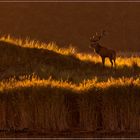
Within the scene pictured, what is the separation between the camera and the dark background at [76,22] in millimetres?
68875

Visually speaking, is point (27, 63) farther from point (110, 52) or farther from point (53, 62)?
point (110, 52)

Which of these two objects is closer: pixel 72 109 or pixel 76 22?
pixel 72 109

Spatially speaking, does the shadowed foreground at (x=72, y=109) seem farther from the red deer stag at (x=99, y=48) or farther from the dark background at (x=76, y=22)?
the dark background at (x=76, y=22)

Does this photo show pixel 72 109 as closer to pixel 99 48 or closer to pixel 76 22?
pixel 99 48

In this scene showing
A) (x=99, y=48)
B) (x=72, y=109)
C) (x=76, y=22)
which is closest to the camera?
(x=72, y=109)

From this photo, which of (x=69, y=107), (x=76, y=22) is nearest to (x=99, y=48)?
(x=69, y=107)

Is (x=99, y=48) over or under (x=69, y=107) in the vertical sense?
over

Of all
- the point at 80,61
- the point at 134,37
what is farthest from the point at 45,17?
the point at 80,61

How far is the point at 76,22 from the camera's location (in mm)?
76125

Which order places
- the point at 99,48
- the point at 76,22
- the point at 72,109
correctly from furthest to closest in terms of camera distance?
1. the point at 76,22
2. the point at 99,48
3. the point at 72,109

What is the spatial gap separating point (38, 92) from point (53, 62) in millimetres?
9143

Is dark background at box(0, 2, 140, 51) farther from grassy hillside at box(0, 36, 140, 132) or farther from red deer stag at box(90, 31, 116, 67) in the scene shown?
grassy hillside at box(0, 36, 140, 132)

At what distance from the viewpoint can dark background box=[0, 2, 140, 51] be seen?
68.9 m

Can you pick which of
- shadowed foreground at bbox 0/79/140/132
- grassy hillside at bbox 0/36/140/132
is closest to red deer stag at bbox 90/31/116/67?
grassy hillside at bbox 0/36/140/132
